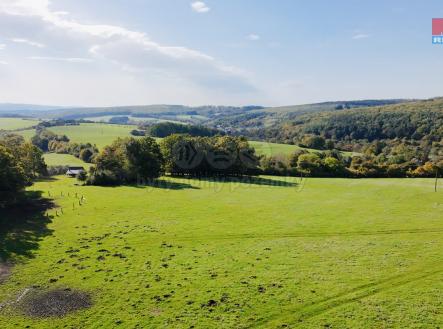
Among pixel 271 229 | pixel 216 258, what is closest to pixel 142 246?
pixel 216 258

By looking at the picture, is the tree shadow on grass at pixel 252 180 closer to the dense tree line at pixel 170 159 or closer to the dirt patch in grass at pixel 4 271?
the dense tree line at pixel 170 159

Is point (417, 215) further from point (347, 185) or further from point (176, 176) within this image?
point (176, 176)

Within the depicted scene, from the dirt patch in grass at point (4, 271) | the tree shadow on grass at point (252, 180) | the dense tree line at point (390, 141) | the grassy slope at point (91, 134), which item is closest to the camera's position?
the dirt patch in grass at point (4, 271)

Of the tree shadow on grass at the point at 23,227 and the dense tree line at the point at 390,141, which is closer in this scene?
the tree shadow on grass at the point at 23,227

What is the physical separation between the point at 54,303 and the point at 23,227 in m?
22.3

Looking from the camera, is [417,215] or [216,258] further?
[417,215]

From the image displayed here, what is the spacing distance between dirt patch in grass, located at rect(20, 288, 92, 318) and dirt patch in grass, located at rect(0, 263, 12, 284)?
174 inches

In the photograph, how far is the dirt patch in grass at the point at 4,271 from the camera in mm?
29367

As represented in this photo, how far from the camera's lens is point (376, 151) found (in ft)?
461

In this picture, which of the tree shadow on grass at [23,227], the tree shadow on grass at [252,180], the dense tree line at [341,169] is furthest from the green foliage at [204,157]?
the tree shadow on grass at [23,227]

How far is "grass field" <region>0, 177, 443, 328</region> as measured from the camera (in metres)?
23.6

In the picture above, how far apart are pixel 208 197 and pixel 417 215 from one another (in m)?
33.8

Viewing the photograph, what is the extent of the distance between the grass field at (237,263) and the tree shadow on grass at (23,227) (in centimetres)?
26

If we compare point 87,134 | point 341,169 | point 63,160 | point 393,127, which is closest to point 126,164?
point 63,160
